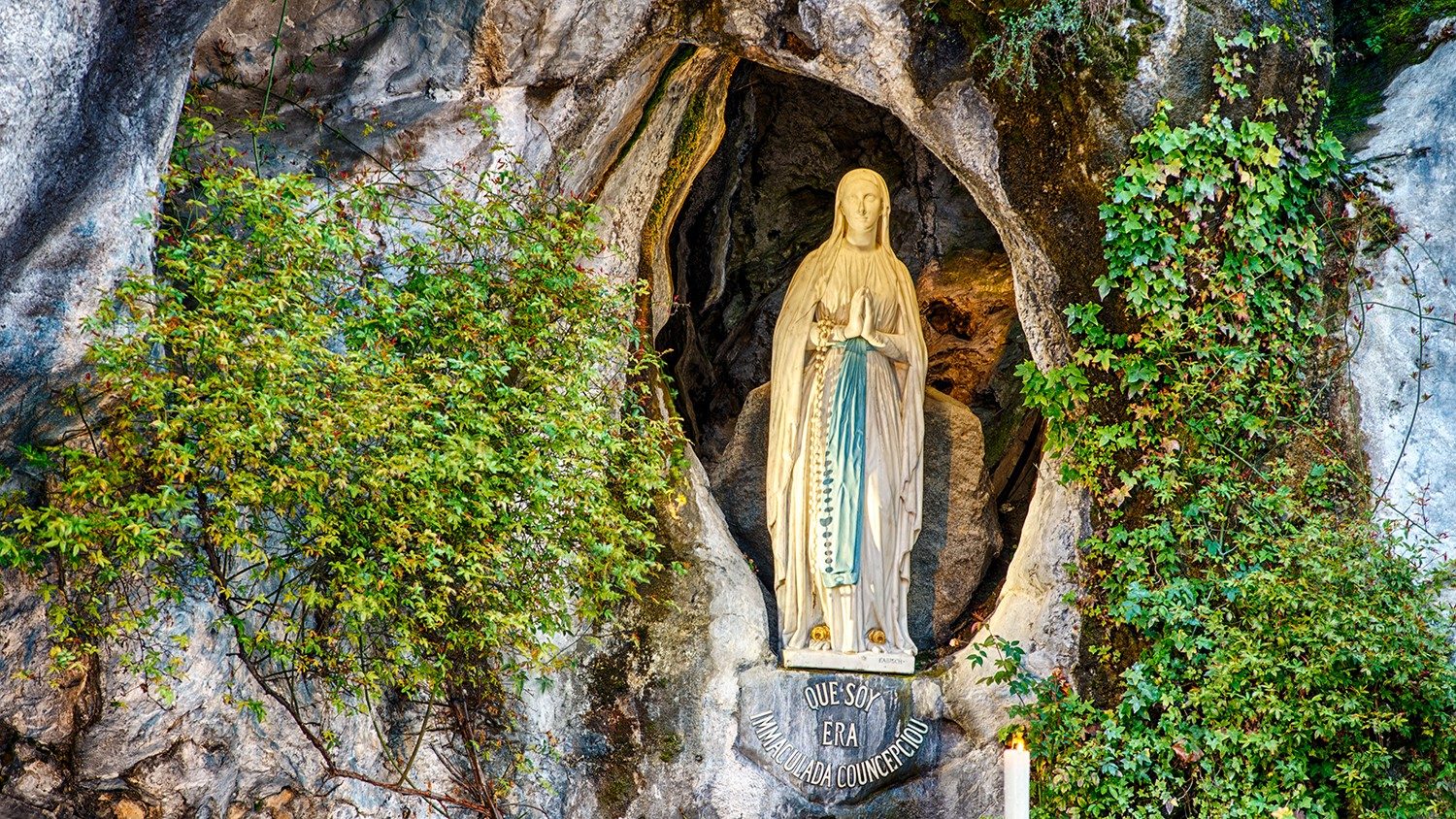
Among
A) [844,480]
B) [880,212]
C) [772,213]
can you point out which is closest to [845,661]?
[844,480]

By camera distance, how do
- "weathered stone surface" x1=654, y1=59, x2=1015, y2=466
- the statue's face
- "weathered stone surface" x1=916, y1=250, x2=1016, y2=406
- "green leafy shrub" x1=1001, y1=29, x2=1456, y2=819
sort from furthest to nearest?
"weathered stone surface" x1=916, y1=250, x2=1016, y2=406, "weathered stone surface" x1=654, y1=59, x2=1015, y2=466, the statue's face, "green leafy shrub" x1=1001, y1=29, x2=1456, y2=819

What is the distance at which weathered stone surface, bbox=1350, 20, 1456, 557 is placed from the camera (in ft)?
18.4

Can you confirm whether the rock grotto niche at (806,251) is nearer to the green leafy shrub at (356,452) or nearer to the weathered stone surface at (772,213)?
the weathered stone surface at (772,213)

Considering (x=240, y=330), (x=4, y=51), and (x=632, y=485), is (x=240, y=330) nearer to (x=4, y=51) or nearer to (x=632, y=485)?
(x=4, y=51)

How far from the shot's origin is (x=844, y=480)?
627 cm

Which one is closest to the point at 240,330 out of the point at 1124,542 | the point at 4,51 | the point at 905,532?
the point at 4,51

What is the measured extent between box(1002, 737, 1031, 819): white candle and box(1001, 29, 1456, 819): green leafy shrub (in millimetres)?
1727

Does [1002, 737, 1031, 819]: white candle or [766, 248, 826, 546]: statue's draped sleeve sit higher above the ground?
[766, 248, 826, 546]: statue's draped sleeve

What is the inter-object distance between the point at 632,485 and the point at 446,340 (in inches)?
40.7

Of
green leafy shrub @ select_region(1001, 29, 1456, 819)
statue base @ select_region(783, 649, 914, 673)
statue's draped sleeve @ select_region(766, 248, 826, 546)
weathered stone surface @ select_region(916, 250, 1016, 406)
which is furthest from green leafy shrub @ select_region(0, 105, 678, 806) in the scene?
weathered stone surface @ select_region(916, 250, 1016, 406)

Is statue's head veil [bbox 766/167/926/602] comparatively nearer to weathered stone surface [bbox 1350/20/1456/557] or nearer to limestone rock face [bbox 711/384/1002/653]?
limestone rock face [bbox 711/384/1002/653]

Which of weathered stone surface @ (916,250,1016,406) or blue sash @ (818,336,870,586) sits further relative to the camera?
weathered stone surface @ (916,250,1016,406)

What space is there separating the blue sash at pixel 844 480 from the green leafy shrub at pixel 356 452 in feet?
2.40

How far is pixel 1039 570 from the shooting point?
20.4 ft
